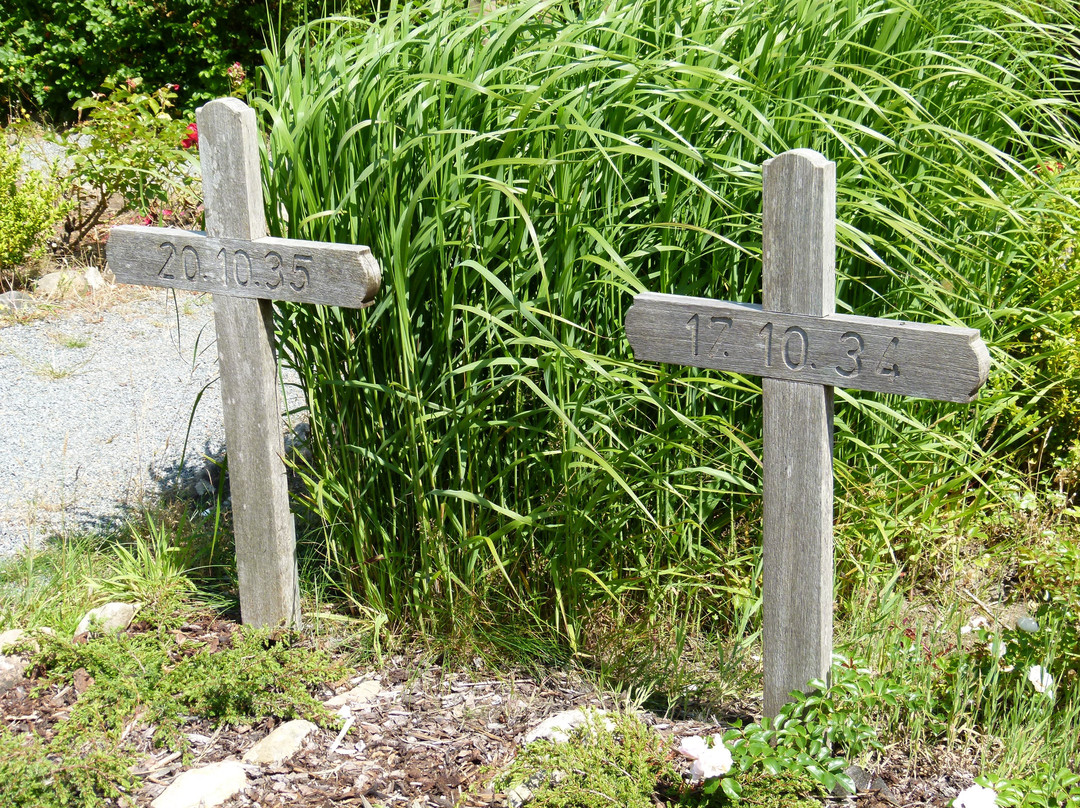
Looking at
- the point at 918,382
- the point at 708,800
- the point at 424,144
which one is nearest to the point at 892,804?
the point at 708,800

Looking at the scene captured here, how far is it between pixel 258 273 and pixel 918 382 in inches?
62.7

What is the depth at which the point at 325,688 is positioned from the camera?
2637 millimetres

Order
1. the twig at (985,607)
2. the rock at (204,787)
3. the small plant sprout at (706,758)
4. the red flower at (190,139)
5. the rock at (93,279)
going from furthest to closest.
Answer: the red flower at (190,139) < the rock at (93,279) < the twig at (985,607) < the rock at (204,787) < the small plant sprout at (706,758)

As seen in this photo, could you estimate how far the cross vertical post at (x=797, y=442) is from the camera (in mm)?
1909

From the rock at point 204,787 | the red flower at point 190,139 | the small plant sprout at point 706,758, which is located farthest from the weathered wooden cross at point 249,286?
the red flower at point 190,139

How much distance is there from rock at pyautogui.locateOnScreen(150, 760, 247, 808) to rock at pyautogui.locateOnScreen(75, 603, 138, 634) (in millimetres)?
694

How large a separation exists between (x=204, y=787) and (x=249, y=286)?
47.1 inches

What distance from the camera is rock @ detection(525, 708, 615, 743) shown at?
2.25 m

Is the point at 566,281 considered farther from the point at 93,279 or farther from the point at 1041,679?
the point at 93,279

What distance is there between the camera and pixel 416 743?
243 centimetres

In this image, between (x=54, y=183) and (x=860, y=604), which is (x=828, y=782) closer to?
(x=860, y=604)

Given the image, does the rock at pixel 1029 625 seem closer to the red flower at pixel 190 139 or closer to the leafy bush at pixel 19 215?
the leafy bush at pixel 19 215

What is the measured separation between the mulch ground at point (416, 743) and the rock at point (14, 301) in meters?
3.91

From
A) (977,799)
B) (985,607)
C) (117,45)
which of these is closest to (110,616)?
(977,799)
